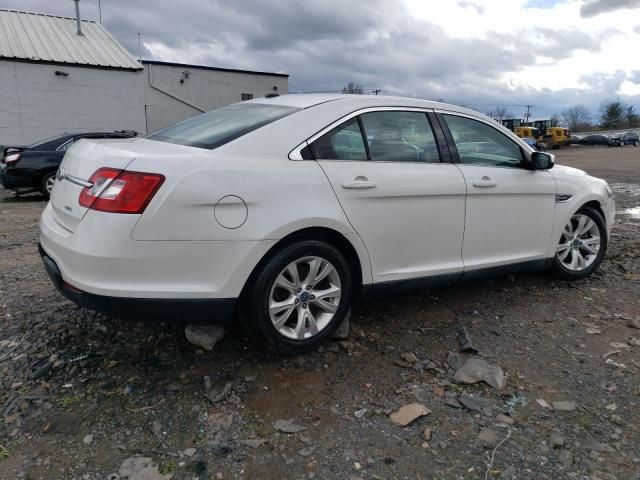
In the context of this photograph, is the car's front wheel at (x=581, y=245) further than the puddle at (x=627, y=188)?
No

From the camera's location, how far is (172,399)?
2.74 m

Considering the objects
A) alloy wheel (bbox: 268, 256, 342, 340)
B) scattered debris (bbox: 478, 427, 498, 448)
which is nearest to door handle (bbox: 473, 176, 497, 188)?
alloy wheel (bbox: 268, 256, 342, 340)

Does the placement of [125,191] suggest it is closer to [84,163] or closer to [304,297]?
[84,163]

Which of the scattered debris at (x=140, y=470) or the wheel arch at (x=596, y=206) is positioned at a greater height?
the wheel arch at (x=596, y=206)

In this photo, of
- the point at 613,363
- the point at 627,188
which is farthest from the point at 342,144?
the point at 627,188

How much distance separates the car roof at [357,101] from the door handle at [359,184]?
536 millimetres

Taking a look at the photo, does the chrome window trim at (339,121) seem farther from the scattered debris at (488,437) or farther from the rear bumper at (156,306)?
the scattered debris at (488,437)

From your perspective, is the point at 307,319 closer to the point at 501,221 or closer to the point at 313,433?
the point at 313,433

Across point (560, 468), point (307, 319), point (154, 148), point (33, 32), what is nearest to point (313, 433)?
point (307, 319)

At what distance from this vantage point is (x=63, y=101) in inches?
770

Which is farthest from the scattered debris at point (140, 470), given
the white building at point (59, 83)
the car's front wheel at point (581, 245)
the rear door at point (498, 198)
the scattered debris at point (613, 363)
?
the white building at point (59, 83)

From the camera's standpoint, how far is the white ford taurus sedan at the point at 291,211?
2590mm

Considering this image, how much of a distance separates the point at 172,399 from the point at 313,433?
2.63 ft

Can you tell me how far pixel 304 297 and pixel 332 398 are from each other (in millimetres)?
600
